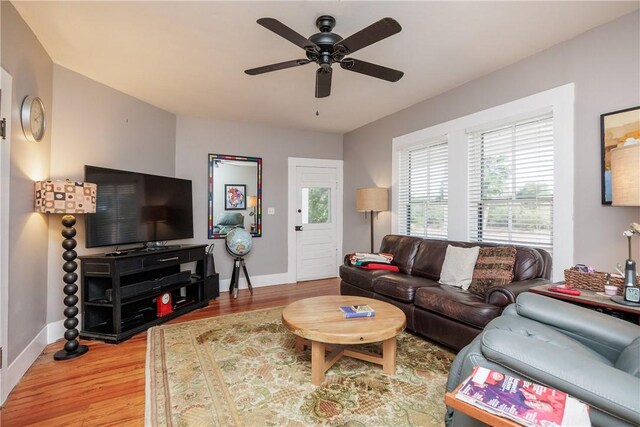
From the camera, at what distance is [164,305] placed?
11.4 ft

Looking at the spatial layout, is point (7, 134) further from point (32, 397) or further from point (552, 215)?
point (552, 215)

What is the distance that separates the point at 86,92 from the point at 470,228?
435 cm

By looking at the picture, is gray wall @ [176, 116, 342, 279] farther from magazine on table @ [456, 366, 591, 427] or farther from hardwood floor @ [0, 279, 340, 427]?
magazine on table @ [456, 366, 591, 427]

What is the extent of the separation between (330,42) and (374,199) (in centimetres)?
263

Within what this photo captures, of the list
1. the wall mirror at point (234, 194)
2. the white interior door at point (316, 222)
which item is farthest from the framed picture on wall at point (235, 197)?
the white interior door at point (316, 222)

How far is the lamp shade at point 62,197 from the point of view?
2490 mm

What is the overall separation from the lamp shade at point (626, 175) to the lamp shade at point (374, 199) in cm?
272

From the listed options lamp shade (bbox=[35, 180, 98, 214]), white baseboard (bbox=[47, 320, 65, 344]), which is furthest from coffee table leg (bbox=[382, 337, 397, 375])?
white baseboard (bbox=[47, 320, 65, 344])

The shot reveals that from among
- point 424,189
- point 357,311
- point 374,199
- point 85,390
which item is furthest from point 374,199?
point 85,390

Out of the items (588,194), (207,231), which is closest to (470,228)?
(588,194)

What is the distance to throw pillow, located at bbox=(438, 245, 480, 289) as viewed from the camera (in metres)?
2.95

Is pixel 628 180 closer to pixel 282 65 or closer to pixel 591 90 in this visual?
pixel 591 90

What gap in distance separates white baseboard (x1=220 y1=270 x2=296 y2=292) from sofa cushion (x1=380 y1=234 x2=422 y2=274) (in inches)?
75.3

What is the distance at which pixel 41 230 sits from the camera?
2.73 meters
